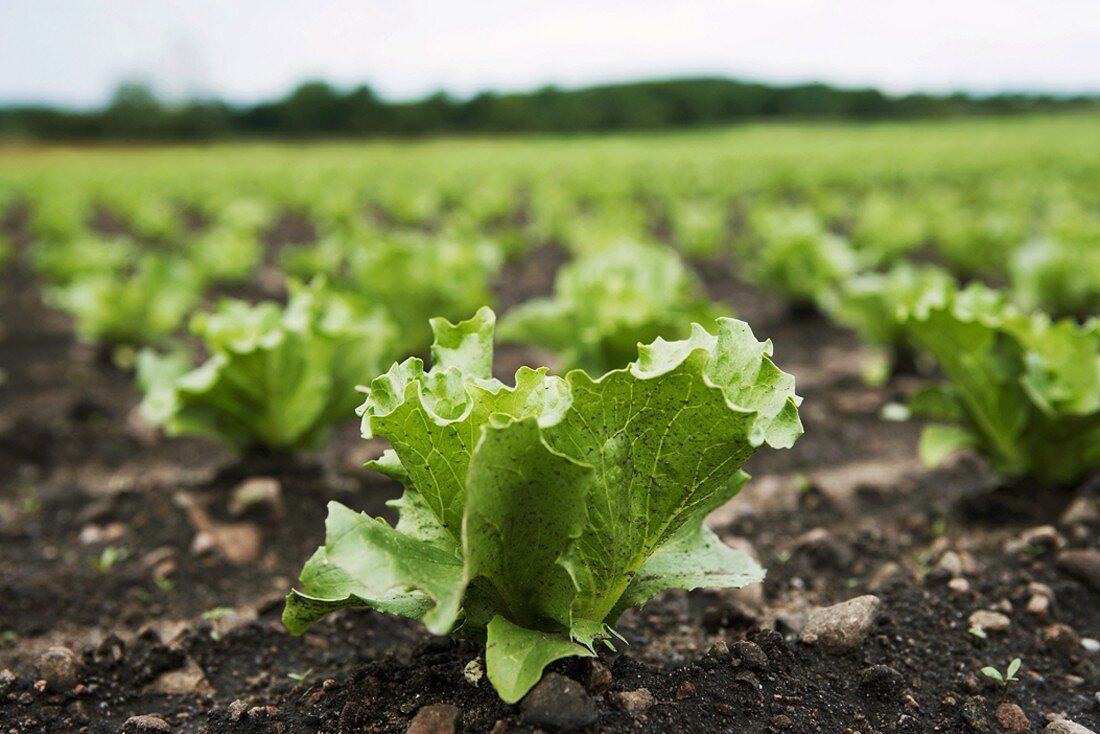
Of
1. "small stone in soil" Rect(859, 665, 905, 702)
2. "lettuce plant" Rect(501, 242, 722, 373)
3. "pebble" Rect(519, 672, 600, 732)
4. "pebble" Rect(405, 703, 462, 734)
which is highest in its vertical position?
"lettuce plant" Rect(501, 242, 722, 373)

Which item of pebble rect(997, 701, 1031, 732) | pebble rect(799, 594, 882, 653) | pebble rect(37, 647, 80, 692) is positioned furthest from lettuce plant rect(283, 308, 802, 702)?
pebble rect(37, 647, 80, 692)

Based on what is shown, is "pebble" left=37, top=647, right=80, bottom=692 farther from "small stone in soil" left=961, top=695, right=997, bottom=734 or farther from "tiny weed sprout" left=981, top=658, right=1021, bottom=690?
"tiny weed sprout" left=981, top=658, right=1021, bottom=690

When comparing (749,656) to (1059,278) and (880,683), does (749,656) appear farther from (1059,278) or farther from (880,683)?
(1059,278)

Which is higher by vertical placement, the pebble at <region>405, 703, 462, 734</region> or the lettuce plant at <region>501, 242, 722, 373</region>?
the lettuce plant at <region>501, 242, 722, 373</region>

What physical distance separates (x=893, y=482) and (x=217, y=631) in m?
2.90

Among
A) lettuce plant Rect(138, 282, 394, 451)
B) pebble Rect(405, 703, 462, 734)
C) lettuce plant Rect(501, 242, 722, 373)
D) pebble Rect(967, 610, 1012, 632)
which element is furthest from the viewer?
lettuce plant Rect(501, 242, 722, 373)

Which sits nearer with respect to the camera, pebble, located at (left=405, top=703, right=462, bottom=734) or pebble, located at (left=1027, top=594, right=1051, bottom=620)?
pebble, located at (left=405, top=703, right=462, bottom=734)

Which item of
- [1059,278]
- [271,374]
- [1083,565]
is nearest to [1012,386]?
[1083,565]

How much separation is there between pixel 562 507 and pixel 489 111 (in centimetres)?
6055

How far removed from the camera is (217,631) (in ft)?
9.12

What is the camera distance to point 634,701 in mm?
1910

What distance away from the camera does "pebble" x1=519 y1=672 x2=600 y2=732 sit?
1.77m

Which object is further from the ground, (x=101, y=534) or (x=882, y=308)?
(x=882, y=308)

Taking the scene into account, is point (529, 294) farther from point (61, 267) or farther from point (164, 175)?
point (164, 175)
